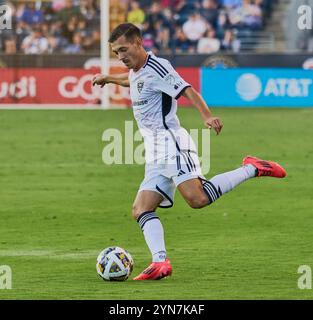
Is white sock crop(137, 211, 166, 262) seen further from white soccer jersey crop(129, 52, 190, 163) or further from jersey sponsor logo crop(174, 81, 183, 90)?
jersey sponsor logo crop(174, 81, 183, 90)

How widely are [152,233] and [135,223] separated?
3391mm

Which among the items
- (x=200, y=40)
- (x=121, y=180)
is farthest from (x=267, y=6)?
(x=121, y=180)

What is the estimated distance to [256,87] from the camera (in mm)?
29297

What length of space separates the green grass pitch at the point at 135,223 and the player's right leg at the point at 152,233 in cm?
13

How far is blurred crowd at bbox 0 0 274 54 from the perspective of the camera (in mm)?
31234

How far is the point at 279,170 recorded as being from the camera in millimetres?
10625

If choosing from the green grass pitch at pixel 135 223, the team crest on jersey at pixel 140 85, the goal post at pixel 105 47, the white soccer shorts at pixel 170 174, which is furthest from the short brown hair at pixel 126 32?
the goal post at pixel 105 47

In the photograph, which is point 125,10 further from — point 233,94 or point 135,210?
point 135,210

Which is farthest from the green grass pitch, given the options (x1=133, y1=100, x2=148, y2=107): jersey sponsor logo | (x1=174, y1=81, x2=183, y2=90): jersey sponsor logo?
(x1=174, y1=81, x2=183, y2=90): jersey sponsor logo

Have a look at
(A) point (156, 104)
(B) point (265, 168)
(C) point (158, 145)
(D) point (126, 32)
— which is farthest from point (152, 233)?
(D) point (126, 32)

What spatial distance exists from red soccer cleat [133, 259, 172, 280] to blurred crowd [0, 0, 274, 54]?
21.1m

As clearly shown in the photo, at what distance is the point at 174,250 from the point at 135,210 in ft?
4.75
